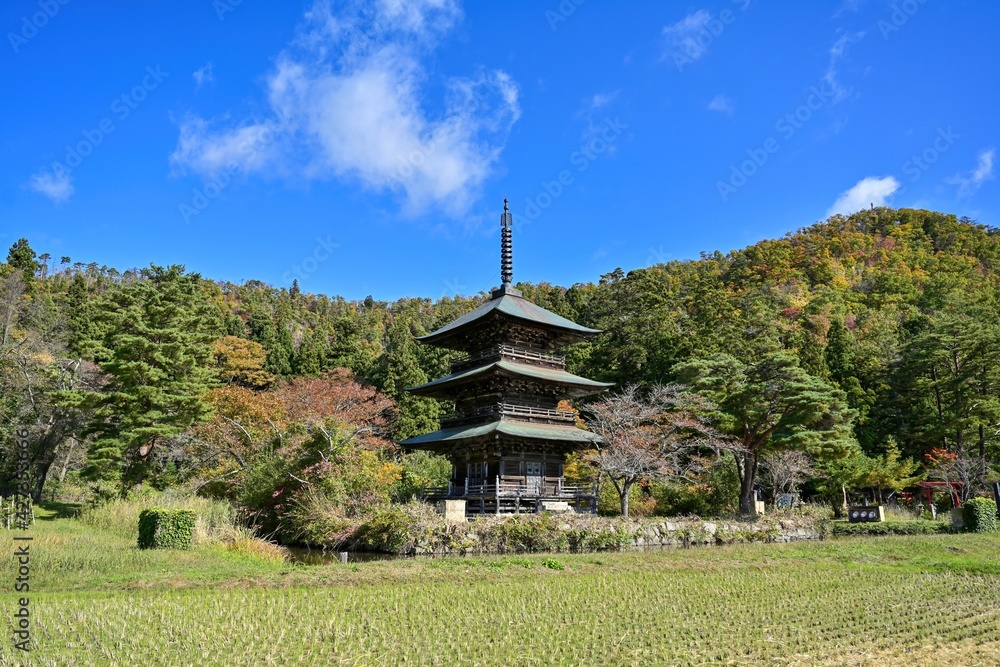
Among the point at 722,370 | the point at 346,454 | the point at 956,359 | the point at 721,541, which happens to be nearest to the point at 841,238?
the point at 956,359

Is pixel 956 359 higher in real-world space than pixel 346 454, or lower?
higher

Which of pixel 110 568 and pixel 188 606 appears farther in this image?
pixel 110 568

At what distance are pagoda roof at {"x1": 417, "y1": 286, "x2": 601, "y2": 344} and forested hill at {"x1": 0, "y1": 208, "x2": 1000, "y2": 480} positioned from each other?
11.7 metres

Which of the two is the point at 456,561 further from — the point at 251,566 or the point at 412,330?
the point at 412,330

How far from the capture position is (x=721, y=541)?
21.0 metres

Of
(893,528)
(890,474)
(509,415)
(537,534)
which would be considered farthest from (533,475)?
(890,474)

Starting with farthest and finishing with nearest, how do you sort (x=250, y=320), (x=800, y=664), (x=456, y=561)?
1. (x=250, y=320)
2. (x=456, y=561)
3. (x=800, y=664)

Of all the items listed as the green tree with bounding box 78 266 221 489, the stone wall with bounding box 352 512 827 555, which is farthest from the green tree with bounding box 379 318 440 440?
the stone wall with bounding box 352 512 827 555

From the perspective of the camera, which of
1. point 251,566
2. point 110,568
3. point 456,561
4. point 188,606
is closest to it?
point 188,606

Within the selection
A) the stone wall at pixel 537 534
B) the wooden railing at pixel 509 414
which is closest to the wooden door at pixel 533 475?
the wooden railing at pixel 509 414

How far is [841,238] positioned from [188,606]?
83.7 meters

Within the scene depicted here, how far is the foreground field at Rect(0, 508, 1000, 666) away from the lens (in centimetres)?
657

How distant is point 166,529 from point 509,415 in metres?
13.0

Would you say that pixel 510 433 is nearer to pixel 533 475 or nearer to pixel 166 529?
pixel 533 475
